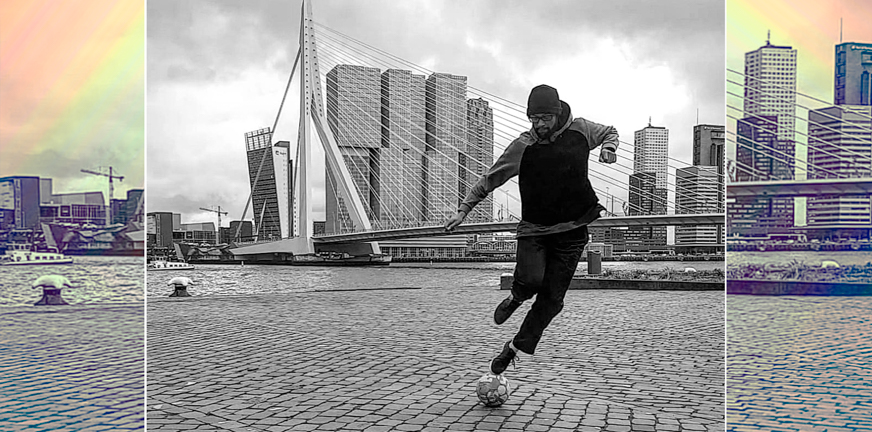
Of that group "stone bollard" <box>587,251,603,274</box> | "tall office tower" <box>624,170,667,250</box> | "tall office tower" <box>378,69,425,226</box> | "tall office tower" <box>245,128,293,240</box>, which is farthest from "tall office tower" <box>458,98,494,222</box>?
"tall office tower" <box>245,128,293,240</box>

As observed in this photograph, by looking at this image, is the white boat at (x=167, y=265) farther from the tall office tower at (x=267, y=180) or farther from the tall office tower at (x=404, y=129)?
the tall office tower at (x=404, y=129)

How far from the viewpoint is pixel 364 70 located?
553 inches

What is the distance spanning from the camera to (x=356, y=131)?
17.9 metres

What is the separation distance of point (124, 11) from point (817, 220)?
5.73 meters

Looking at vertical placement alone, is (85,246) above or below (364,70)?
below

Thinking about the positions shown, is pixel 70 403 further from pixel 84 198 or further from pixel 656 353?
pixel 656 353

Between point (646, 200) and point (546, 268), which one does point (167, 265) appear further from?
point (546, 268)

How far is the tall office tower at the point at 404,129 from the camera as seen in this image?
34.0 feet

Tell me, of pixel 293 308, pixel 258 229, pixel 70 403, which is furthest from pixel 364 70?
pixel 258 229

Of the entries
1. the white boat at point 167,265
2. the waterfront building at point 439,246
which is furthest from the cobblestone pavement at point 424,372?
the white boat at point 167,265

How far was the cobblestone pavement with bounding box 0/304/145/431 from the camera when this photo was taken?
155 inches

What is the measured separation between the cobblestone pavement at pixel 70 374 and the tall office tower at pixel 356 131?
19.0 ft

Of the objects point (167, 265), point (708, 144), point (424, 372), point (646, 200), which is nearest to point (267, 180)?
point (167, 265)

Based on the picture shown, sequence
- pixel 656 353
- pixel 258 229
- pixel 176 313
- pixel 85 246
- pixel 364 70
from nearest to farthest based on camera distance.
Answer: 1. pixel 656 353
2. pixel 176 313
3. pixel 85 246
4. pixel 364 70
5. pixel 258 229
